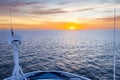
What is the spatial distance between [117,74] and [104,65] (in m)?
7.54

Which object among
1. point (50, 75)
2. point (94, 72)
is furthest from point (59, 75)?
point (94, 72)

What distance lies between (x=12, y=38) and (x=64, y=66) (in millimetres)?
29636

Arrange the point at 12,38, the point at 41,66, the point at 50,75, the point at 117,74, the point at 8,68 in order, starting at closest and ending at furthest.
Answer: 1. the point at 12,38
2. the point at 50,75
3. the point at 117,74
4. the point at 8,68
5. the point at 41,66

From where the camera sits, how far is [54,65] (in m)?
41.1

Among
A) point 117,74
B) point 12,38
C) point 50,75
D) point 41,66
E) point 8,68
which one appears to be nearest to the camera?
point 12,38

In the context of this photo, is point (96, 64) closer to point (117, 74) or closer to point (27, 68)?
point (117, 74)

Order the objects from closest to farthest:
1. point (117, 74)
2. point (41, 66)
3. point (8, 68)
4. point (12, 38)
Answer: point (12, 38) → point (117, 74) → point (8, 68) → point (41, 66)

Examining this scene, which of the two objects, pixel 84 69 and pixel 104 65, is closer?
pixel 84 69

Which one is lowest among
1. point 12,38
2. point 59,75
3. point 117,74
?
point 117,74

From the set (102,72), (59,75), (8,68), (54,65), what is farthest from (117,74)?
(8,68)

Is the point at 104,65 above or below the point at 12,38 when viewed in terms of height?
below

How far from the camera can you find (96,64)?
40.9 m

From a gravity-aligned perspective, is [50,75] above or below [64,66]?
above

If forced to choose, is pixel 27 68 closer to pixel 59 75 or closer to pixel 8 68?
pixel 8 68
